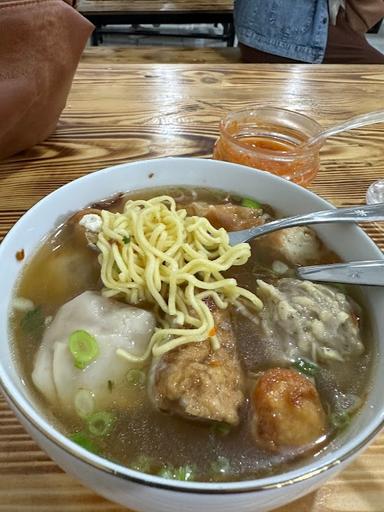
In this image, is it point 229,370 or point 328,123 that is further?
point 328,123

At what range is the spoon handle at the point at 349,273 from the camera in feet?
3.37

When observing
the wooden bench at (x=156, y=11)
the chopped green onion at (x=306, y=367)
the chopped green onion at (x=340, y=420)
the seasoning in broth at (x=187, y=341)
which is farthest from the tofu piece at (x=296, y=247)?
the wooden bench at (x=156, y=11)

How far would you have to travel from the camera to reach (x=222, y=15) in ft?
12.8

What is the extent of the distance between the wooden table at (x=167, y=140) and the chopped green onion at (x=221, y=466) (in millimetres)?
163

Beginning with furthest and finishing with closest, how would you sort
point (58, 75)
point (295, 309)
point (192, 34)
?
point (192, 34) < point (58, 75) < point (295, 309)

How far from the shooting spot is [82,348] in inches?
37.5

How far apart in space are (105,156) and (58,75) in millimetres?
302

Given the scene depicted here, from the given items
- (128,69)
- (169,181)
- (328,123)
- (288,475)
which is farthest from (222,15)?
(288,475)

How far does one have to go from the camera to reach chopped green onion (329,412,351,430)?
2.87 ft

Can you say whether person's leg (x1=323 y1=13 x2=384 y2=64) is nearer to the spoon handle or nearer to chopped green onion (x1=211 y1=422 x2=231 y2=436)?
the spoon handle

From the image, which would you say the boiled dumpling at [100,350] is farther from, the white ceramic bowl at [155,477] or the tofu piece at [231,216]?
the tofu piece at [231,216]

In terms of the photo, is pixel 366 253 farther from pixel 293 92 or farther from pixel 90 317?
pixel 293 92

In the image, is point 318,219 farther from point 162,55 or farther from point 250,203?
point 162,55

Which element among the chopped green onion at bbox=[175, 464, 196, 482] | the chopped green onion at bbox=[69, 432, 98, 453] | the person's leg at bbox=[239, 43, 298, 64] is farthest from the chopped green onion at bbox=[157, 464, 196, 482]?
the person's leg at bbox=[239, 43, 298, 64]
